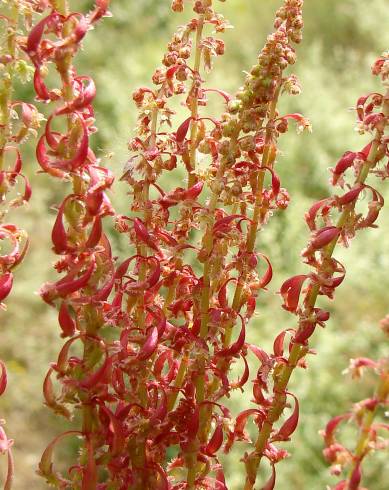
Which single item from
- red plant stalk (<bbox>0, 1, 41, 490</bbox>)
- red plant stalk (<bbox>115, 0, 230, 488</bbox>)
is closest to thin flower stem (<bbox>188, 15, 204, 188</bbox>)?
red plant stalk (<bbox>115, 0, 230, 488</bbox>)

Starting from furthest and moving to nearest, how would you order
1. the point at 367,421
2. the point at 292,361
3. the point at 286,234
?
the point at 286,234
the point at 292,361
the point at 367,421

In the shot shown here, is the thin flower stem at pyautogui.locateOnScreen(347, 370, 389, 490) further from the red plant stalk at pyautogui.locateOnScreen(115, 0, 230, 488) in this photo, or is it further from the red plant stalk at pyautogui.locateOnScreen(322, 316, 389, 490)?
the red plant stalk at pyautogui.locateOnScreen(115, 0, 230, 488)

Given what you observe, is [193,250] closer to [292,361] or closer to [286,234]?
[292,361]

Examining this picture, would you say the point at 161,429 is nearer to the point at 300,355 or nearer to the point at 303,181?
the point at 300,355

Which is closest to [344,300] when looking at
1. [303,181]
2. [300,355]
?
[303,181]

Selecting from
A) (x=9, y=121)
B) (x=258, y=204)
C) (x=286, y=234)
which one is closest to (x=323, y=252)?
(x=258, y=204)

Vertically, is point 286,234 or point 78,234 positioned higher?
point 286,234

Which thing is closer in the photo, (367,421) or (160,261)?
(367,421)
